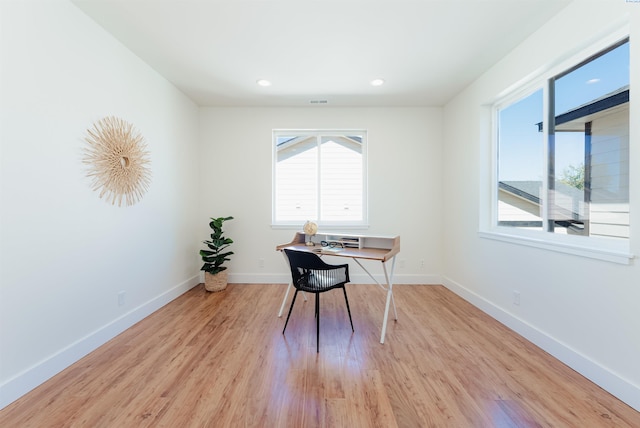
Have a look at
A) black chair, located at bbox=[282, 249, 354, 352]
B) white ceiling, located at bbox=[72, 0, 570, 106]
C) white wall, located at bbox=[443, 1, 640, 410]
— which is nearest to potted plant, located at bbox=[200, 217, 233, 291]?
black chair, located at bbox=[282, 249, 354, 352]

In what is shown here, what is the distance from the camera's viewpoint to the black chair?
2150mm

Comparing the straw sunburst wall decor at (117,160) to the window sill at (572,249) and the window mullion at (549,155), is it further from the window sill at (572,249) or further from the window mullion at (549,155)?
the window mullion at (549,155)

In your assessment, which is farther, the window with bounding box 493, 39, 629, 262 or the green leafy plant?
the green leafy plant

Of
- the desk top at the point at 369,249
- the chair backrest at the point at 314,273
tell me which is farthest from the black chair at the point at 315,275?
the desk top at the point at 369,249

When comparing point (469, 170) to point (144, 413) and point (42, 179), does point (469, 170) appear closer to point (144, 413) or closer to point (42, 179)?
point (144, 413)

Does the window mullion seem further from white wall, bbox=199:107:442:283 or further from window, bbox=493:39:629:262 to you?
white wall, bbox=199:107:442:283

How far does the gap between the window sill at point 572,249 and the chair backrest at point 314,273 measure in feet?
5.49

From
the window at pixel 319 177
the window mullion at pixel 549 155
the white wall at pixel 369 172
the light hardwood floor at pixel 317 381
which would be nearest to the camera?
the light hardwood floor at pixel 317 381

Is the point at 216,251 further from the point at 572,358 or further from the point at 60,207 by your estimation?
the point at 572,358

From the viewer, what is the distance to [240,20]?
6.77 feet

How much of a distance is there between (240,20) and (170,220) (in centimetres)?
236

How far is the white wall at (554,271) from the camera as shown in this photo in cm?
153

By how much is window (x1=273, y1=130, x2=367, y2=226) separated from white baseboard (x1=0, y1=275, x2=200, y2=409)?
2.06 m

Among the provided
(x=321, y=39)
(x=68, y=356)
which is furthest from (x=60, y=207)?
(x=321, y=39)
